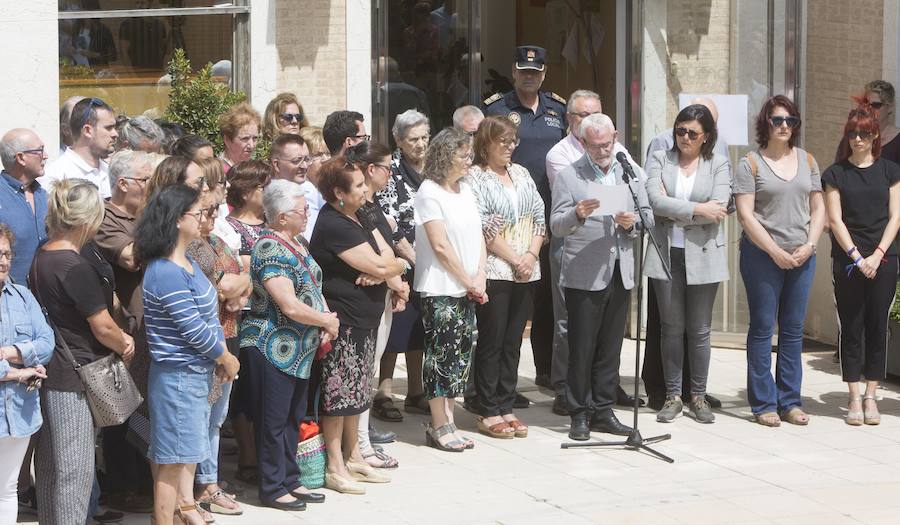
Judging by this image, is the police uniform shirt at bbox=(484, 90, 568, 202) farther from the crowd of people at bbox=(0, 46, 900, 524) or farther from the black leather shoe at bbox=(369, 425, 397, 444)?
the black leather shoe at bbox=(369, 425, 397, 444)

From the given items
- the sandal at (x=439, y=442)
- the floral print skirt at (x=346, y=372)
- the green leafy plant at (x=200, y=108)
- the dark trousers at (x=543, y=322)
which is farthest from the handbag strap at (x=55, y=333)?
the dark trousers at (x=543, y=322)

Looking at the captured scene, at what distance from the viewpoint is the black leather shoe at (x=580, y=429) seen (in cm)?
884

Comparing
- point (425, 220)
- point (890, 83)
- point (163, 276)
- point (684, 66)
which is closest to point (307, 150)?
point (425, 220)

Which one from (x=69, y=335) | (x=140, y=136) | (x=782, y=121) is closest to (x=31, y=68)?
(x=140, y=136)

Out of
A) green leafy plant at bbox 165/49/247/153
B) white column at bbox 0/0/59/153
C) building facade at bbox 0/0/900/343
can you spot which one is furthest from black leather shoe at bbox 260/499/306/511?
building facade at bbox 0/0/900/343

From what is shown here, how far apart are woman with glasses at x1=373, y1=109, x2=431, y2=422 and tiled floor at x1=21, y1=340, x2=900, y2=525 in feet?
0.89

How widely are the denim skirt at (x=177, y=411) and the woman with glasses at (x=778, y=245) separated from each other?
13.8 feet

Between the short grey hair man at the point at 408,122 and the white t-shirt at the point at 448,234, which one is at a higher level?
the short grey hair man at the point at 408,122

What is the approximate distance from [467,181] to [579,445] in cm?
173

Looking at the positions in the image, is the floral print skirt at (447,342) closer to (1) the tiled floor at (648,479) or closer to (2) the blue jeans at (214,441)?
(1) the tiled floor at (648,479)

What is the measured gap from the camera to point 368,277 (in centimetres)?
763

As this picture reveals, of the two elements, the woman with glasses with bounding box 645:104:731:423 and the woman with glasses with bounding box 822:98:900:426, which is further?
the woman with glasses with bounding box 822:98:900:426

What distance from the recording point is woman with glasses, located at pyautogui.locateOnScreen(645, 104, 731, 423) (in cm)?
920

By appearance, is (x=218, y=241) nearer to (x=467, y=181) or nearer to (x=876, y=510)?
(x=467, y=181)
